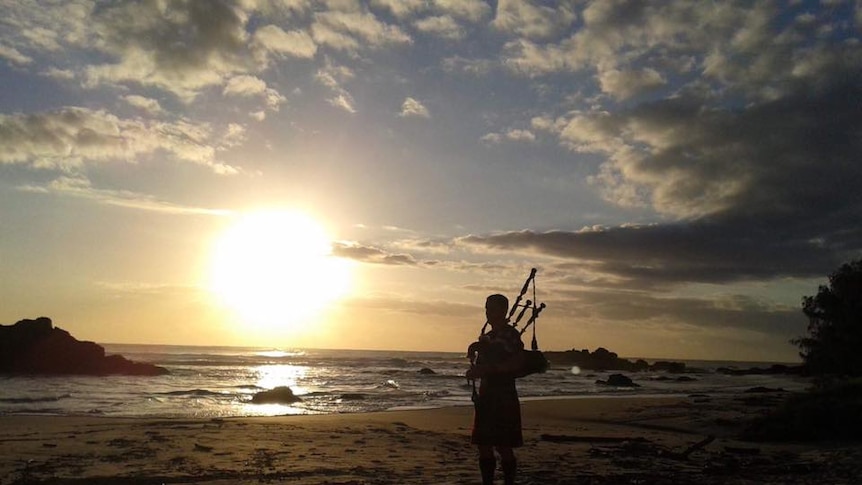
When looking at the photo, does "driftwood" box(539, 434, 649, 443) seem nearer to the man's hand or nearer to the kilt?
the kilt

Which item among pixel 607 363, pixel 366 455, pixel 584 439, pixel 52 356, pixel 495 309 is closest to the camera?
pixel 495 309

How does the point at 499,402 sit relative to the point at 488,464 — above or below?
above

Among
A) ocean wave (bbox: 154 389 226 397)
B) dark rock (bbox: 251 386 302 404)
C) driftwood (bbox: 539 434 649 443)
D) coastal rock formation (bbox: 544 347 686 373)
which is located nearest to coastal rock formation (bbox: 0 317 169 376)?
ocean wave (bbox: 154 389 226 397)

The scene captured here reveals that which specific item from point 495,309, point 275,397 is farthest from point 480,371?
point 275,397

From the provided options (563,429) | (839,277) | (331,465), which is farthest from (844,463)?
(839,277)

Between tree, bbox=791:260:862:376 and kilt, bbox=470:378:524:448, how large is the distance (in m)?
25.7

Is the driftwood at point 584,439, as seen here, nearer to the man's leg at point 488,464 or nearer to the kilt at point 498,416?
the man's leg at point 488,464

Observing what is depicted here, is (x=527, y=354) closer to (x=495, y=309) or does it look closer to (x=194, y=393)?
(x=495, y=309)

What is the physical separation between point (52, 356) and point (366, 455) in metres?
49.2

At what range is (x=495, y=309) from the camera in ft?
22.2

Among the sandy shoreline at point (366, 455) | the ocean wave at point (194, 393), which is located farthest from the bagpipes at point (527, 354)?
the ocean wave at point (194, 393)

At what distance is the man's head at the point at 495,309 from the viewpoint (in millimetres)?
6758

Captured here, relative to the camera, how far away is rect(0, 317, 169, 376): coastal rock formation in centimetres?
4884

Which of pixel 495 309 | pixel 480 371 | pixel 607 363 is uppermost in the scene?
pixel 495 309
